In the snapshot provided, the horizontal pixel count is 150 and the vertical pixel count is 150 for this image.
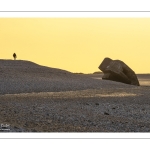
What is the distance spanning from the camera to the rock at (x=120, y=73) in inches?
1758

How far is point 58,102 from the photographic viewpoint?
→ 2119cm

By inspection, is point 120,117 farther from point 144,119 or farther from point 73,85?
point 73,85

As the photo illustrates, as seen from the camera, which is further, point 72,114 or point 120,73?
point 120,73

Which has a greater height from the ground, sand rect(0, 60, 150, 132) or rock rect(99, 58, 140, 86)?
rock rect(99, 58, 140, 86)

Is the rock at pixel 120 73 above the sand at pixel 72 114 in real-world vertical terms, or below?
above

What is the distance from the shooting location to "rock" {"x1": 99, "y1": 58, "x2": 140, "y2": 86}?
44656 mm

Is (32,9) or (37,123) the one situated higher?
(32,9)

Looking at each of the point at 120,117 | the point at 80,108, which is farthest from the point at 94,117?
the point at 80,108

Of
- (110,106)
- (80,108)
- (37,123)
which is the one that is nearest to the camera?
(37,123)

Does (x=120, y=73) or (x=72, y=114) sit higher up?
(x=120, y=73)

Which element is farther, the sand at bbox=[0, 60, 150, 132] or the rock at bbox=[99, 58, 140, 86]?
the rock at bbox=[99, 58, 140, 86]

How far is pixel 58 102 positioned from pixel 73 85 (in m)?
11.6

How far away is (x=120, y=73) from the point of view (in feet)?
147

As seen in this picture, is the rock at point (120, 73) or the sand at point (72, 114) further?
the rock at point (120, 73)
